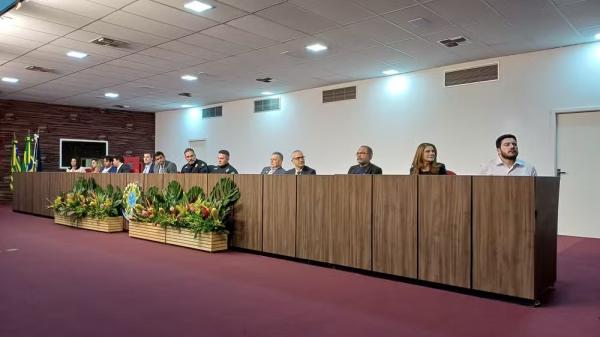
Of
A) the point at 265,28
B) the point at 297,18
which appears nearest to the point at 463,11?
the point at 297,18

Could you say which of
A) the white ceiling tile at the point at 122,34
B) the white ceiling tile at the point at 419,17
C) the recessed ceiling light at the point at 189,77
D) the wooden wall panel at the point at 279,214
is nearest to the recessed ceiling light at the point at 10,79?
the recessed ceiling light at the point at 189,77

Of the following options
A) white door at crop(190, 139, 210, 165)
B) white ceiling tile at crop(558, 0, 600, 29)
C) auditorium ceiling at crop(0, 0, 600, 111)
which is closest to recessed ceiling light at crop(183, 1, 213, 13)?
auditorium ceiling at crop(0, 0, 600, 111)

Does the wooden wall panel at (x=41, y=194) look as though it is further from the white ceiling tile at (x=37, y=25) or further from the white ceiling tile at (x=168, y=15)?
the white ceiling tile at (x=168, y=15)

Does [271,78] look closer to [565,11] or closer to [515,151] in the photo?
[565,11]

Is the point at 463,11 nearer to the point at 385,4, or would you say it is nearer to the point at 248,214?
the point at 385,4

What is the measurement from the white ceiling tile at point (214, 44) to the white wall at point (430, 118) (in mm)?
2844

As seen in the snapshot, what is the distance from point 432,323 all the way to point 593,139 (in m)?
5.44

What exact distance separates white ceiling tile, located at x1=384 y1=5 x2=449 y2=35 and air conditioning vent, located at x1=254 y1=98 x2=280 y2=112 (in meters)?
5.41

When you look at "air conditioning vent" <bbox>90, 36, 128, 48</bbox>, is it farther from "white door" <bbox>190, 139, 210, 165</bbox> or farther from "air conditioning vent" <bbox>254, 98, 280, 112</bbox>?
"white door" <bbox>190, 139, 210, 165</bbox>

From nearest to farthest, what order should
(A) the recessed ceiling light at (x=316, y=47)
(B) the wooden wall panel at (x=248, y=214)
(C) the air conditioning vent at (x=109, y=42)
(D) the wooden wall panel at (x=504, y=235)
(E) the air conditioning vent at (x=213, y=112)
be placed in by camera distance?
(D) the wooden wall panel at (x=504, y=235) < (B) the wooden wall panel at (x=248, y=214) < (C) the air conditioning vent at (x=109, y=42) < (A) the recessed ceiling light at (x=316, y=47) < (E) the air conditioning vent at (x=213, y=112)

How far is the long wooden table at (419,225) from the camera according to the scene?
3.31 meters

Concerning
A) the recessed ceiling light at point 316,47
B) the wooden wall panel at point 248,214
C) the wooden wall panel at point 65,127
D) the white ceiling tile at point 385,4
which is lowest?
the wooden wall panel at point 248,214

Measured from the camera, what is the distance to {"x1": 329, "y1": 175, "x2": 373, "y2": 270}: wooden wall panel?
13.6 ft

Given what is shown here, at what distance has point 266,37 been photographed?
640cm
